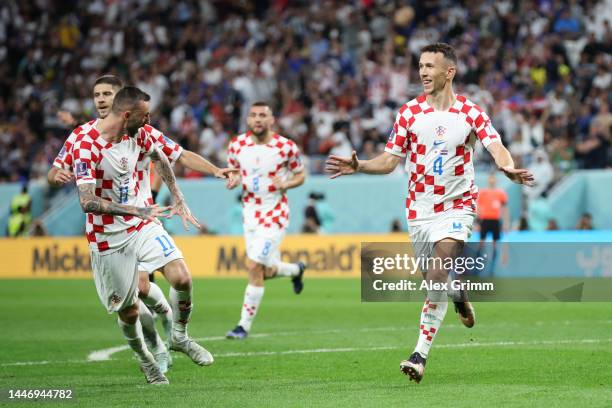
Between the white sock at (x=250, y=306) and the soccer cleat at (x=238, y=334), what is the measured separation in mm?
64

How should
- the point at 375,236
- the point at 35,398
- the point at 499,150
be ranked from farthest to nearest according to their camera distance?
the point at 375,236 → the point at 499,150 → the point at 35,398

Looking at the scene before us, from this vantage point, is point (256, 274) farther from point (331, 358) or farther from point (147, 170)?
point (147, 170)

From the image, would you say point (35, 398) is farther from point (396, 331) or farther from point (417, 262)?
point (396, 331)

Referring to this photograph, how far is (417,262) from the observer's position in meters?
10.7

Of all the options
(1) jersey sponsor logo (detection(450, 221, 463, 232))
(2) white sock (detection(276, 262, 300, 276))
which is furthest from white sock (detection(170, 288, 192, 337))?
(2) white sock (detection(276, 262, 300, 276))

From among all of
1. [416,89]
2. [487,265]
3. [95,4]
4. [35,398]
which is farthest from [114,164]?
[95,4]

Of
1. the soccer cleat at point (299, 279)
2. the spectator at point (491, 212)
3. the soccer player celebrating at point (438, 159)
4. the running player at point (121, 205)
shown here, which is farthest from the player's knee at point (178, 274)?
the spectator at point (491, 212)

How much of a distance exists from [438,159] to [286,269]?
6.77 metres

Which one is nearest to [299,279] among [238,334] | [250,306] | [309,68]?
[250,306]

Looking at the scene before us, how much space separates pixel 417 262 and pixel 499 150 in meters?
1.31

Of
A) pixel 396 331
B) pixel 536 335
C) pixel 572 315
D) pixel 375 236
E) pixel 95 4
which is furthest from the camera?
pixel 95 4

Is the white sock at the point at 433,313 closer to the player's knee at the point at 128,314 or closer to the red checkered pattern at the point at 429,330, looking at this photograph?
the red checkered pattern at the point at 429,330

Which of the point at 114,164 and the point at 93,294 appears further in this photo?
the point at 93,294

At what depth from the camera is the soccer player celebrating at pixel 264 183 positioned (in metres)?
15.5
